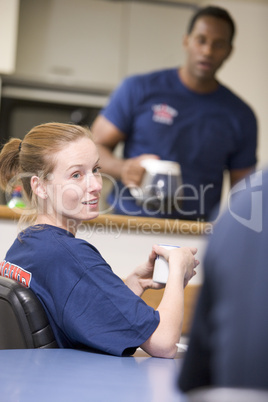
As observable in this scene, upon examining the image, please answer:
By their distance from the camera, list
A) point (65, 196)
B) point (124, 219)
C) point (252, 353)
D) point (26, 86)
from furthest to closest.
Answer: point (26, 86), point (124, 219), point (65, 196), point (252, 353)

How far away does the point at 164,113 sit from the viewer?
248cm

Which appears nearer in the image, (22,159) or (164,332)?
(164,332)

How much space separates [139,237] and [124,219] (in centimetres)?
7

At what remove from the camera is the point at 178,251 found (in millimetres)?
1120

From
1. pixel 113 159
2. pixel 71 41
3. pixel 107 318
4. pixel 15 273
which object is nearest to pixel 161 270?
pixel 107 318

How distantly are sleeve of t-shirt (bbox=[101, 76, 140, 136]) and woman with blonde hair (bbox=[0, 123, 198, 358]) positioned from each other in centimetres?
113

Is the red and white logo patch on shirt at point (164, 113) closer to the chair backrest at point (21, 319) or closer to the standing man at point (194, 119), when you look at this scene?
the standing man at point (194, 119)

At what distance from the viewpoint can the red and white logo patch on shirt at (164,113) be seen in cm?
247

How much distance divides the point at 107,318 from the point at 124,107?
1.48 m

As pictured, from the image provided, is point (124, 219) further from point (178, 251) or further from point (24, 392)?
point (24, 392)

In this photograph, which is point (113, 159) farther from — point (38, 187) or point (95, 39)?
point (95, 39)

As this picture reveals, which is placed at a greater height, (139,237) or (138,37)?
(138,37)

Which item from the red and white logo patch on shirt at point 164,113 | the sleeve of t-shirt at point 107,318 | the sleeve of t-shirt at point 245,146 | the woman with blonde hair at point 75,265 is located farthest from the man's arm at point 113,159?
the sleeve of t-shirt at point 107,318

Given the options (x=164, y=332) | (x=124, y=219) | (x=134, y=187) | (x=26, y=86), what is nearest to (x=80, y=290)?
(x=164, y=332)
